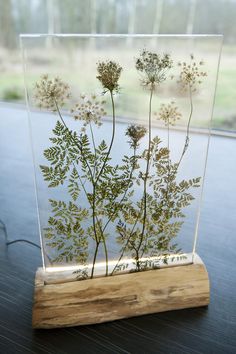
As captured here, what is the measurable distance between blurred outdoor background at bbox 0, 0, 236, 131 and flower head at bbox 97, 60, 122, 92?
2.18m

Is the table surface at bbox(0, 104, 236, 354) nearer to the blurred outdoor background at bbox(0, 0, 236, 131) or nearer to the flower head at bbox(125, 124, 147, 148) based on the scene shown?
the flower head at bbox(125, 124, 147, 148)

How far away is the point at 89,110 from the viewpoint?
3.58ft

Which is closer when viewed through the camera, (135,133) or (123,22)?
(135,133)

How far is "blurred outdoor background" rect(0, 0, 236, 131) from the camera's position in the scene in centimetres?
337

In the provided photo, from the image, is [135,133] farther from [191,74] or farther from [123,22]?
[123,22]

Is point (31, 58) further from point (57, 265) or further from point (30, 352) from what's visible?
point (30, 352)

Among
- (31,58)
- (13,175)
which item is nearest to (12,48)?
(13,175)

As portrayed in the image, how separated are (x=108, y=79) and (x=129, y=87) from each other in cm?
6

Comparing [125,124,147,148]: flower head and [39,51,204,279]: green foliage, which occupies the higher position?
[125,124,147,148]: flower head

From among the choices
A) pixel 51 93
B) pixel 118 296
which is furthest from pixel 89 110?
pixel 118 296

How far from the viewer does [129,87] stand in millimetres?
1088

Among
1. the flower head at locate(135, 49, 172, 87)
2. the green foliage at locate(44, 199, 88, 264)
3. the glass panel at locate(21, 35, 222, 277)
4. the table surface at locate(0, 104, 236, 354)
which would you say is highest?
the flower head at locate(135, 49, 172, 87)

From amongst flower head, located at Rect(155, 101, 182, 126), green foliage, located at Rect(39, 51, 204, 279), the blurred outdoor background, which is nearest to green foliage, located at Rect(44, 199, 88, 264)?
green foliage, located at Rect(39, 51, 204, 279)

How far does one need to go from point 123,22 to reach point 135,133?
9.65ft
